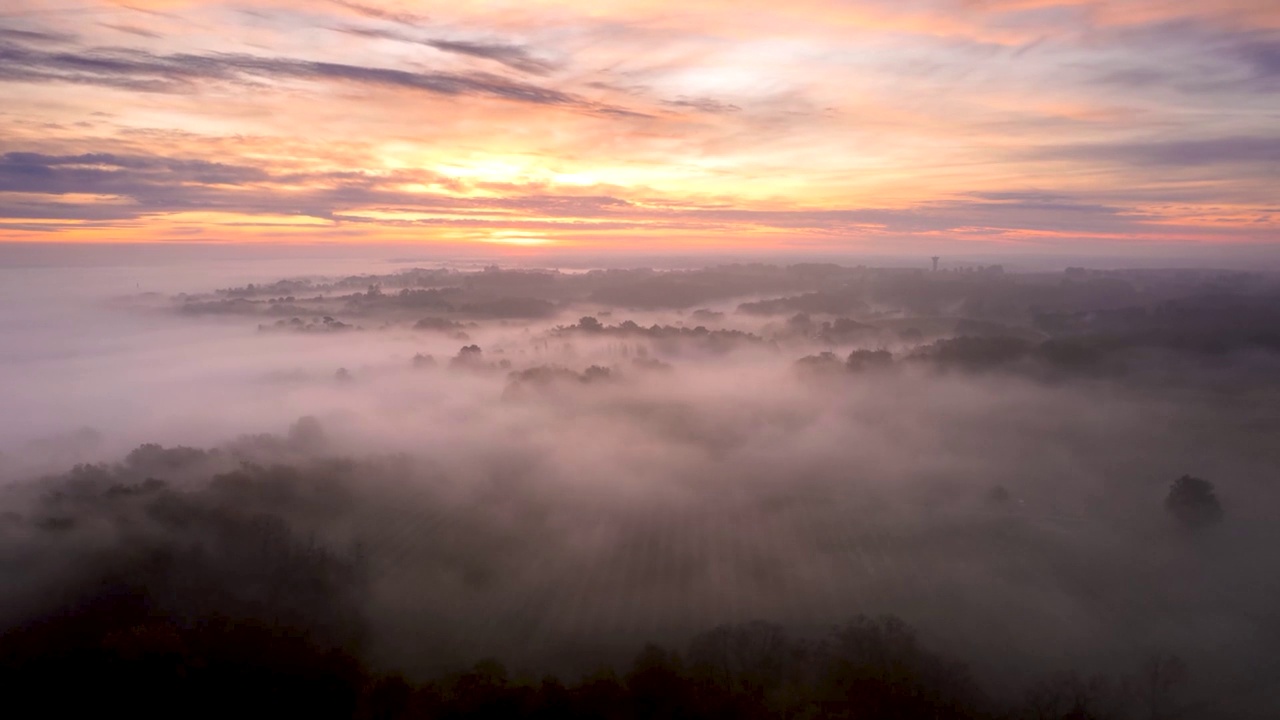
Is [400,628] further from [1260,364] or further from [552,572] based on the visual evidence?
[1260,364]

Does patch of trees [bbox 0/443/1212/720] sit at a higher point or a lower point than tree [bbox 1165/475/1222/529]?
lower

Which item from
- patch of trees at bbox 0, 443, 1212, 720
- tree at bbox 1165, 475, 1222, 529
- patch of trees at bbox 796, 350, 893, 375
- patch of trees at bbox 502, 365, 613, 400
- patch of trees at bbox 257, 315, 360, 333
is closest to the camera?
patch of trees at bbox 0, 443, 1212, 720

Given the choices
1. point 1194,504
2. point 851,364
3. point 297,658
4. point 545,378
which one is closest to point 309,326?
point 545,378

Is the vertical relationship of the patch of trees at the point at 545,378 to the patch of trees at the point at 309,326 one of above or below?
below

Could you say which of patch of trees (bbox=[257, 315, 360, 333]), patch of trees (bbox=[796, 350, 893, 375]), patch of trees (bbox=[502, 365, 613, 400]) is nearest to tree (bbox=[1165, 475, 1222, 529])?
patch of trees (bbox=[796, 350, 893, 375])

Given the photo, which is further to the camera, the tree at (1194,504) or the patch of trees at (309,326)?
the patch of trees at (309,326)

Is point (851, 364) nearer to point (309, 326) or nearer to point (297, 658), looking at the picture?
point (297, 658)

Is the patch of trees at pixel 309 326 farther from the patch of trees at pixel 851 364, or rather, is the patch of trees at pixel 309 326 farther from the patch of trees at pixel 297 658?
the patch of trees at pixel 297 658

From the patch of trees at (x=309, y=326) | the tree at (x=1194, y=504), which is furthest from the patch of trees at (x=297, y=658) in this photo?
the patch of trees at (x=309, y=326)

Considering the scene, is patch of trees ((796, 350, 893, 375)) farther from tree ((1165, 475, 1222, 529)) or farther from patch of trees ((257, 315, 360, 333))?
patch of trees ((257, 315, 360, 333))
